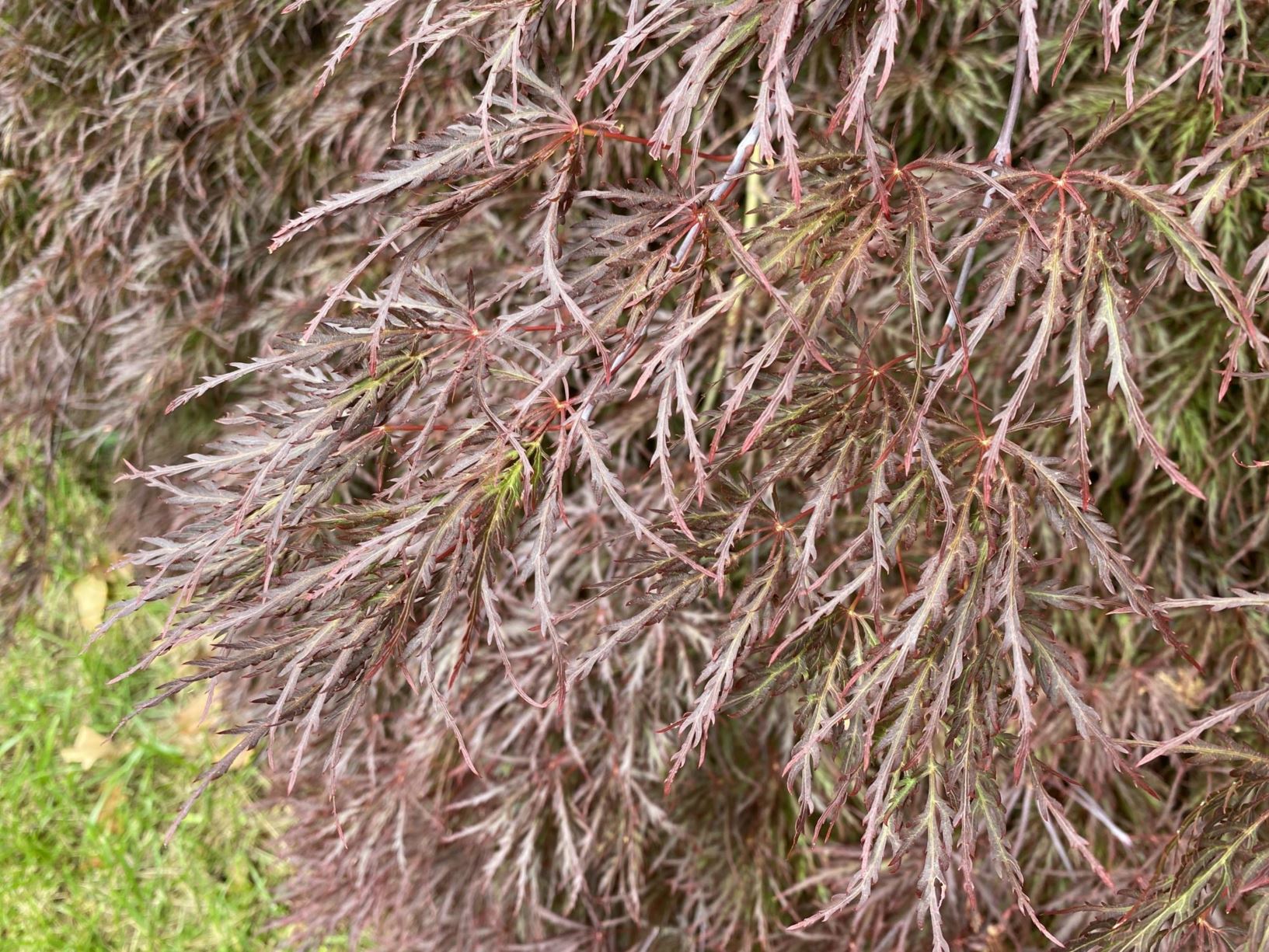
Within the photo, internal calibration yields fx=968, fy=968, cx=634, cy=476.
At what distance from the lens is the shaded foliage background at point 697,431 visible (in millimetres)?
750

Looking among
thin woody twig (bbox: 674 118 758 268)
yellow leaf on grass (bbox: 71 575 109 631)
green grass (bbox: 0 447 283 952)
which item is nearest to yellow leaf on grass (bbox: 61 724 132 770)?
green grass (bbox: 0 447 283 952)

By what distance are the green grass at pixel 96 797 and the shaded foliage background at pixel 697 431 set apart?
200mm

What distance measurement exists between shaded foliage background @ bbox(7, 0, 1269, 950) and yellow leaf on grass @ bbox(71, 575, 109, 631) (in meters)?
0.32

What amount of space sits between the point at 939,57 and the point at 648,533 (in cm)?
98

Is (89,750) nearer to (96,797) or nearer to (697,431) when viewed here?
(96,797)

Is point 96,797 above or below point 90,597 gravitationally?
below

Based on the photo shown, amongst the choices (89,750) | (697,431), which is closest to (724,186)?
(697,431)

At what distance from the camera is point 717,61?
723 millimetres

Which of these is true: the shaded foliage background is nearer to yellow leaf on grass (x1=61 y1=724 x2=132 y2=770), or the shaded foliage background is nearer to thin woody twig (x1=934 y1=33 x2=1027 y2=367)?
thin woody twig (x1=934 y1=33 x2=1027 y2=367)

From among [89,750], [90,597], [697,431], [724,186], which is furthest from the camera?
[90,597]

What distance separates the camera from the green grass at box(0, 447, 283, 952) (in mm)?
2008

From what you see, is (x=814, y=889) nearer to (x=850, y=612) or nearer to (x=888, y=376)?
(x=850, y=612)

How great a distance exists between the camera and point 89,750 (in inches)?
84.9

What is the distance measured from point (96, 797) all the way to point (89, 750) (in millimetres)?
114
